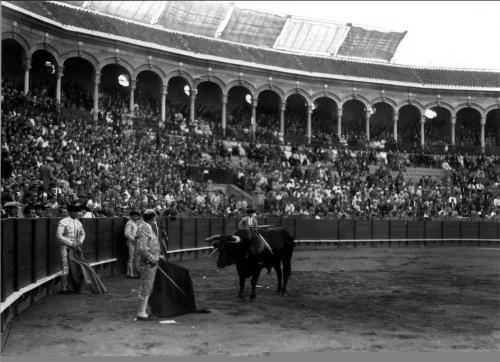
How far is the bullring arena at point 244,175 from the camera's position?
27.0 feet

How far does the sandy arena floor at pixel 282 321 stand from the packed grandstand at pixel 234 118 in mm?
5192

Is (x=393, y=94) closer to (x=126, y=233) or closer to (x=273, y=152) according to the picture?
(x=273, y=152)

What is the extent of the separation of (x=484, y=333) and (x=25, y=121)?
1569 centimetres

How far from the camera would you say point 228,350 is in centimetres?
672

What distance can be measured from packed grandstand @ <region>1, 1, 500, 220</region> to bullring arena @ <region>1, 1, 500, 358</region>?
0.32 feet

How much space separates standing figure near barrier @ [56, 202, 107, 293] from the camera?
1047 cm

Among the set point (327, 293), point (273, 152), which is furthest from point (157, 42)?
point (327, 293)

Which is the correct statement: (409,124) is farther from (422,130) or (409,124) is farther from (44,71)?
(44,71)

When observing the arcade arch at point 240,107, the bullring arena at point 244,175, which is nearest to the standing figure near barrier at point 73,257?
the bullring arena at point 244,175

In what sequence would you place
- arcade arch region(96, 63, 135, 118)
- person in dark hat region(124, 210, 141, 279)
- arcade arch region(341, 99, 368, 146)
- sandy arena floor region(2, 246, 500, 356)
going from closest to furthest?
sandy arena floor region(2, 246, 500, 356), person in dark hat region(124, 210, 141, 279), arcade arch region(96, 63, 135, 118), arcade arch region(341, 99, 368, 146)

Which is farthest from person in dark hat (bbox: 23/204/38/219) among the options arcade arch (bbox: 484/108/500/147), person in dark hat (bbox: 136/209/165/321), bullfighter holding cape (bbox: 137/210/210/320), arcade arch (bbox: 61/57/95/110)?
arcade arch (bbox: 484/108/500/147)

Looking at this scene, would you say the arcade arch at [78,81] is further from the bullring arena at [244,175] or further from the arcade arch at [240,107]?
the arcade arch at [240,107]

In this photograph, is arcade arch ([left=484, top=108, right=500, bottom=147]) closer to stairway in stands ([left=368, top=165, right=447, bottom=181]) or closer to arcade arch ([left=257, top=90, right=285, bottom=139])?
stairway in stands ([left=368, top=165, right=447, bottom=181])

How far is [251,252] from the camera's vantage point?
33.2ft
